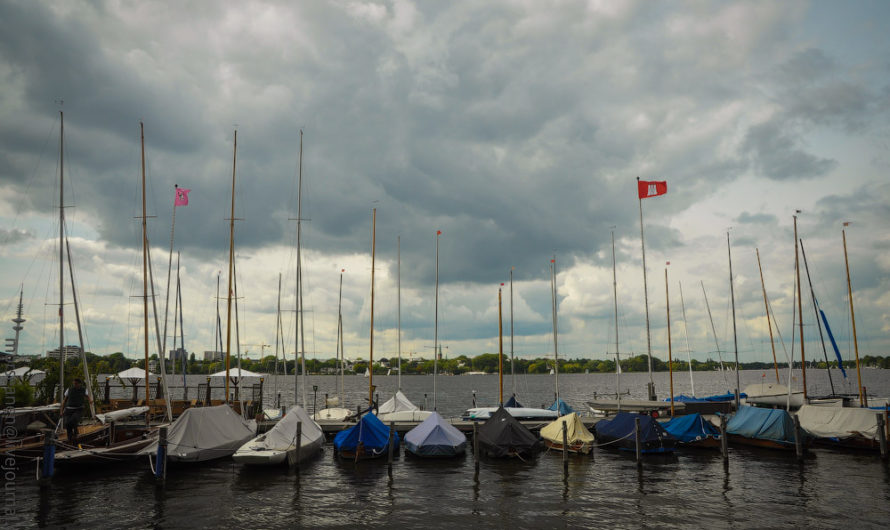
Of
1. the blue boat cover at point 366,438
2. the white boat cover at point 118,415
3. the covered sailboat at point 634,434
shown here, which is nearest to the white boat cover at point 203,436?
the blue boat cover at point 366,438

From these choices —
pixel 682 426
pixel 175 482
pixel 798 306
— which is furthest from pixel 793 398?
pixel 175 482

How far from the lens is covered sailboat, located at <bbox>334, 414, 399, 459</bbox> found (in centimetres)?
3114

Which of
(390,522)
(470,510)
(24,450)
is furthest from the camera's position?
(24,450)

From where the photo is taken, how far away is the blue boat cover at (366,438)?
31.3 m

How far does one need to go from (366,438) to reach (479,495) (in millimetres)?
9470

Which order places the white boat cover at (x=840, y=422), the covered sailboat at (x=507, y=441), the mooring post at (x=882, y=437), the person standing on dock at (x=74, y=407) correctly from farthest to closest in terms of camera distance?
the white boat cover at (x=840, y=422) → the covered sailboat at (x=507, y=441) → the mooring post at (x=882, y=437) → the person standing on dock at (x=74, y=407)

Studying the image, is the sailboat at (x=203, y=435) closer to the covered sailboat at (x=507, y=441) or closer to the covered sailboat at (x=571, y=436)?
the covered sailboat at (x=507, y=441)

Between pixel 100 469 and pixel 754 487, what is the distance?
3300 cm

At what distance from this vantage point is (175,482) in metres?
26.0

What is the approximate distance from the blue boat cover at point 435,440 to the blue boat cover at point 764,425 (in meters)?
18.9

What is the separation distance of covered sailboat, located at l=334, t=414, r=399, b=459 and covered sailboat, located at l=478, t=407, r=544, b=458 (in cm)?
587

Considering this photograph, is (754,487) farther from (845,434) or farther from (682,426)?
(845,434)

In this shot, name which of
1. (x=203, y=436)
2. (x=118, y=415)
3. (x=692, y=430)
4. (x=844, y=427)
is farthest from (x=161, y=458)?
(x=844, y=427)

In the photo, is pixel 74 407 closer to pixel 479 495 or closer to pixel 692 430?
pixel 479 495
